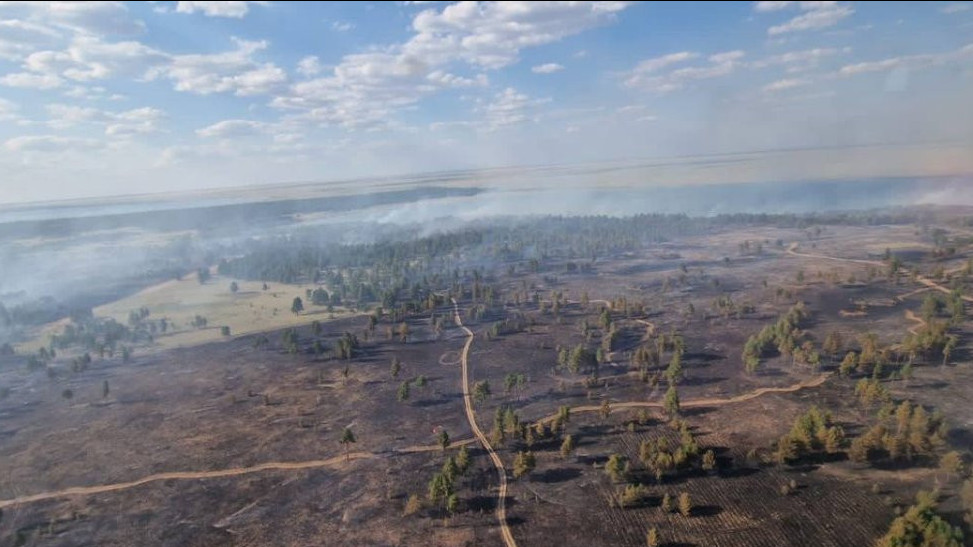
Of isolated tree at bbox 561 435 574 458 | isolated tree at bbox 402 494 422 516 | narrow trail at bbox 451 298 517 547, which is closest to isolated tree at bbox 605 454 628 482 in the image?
isolated tree at bbox 561 435 574 458

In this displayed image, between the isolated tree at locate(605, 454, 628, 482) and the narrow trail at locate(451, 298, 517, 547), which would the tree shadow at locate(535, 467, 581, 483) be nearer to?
the isolated tree at locate(605, 454, 628, 482)

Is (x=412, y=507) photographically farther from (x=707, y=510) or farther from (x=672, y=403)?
(x=672, y=403)

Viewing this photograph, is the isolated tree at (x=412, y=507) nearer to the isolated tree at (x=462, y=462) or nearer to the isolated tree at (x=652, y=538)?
the isolated tree at (x=462, y=462)

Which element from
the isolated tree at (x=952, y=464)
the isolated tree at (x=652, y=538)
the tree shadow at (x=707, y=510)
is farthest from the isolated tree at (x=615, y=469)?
the isolated tree at (x=952, y=464)

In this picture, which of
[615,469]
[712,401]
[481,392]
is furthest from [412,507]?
[712,401]

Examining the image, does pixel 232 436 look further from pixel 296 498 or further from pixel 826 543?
pixel 826 543
